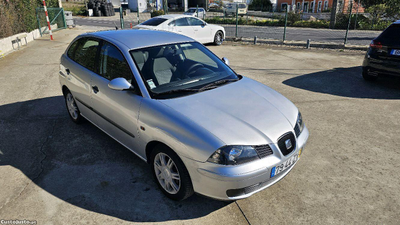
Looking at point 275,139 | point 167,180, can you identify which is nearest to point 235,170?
point 275,139

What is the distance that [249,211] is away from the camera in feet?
10.2

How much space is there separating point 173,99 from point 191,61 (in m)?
0.98

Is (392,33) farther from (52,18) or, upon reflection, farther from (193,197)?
(52,18)

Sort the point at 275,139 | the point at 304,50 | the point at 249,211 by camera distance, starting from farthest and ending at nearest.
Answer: the point at 304,50 < the point at 249,211 < the point at 275,139

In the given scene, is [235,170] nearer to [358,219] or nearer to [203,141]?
[203,141]

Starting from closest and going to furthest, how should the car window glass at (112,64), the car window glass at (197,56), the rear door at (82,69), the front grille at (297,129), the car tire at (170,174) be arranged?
the car tire at (170,174) < the front grille at (297,129) < the car window glass at (112,64) < the car window glass at (197,56) < the rear door at (82,69)

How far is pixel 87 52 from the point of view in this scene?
14.9 ft

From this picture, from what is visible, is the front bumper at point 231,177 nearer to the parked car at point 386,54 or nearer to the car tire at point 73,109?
the car tire at point 73,109

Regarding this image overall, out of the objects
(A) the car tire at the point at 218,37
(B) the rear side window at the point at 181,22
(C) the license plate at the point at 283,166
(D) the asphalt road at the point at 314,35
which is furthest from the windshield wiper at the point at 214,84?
(D) the asphalt road at the point at 314,35

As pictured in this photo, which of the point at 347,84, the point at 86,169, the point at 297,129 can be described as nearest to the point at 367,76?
the point at 347,84

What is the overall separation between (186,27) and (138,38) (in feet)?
31.7

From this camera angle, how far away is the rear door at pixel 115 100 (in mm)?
3480

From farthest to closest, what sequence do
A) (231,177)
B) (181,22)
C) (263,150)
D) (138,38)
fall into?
1. (181,22)
2. (138,38)
3. (263,150)
4. (231,177)

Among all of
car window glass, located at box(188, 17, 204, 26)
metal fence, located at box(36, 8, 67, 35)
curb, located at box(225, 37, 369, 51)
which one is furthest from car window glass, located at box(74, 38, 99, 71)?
metal fence, located at box(36, 8, 67, 35)
